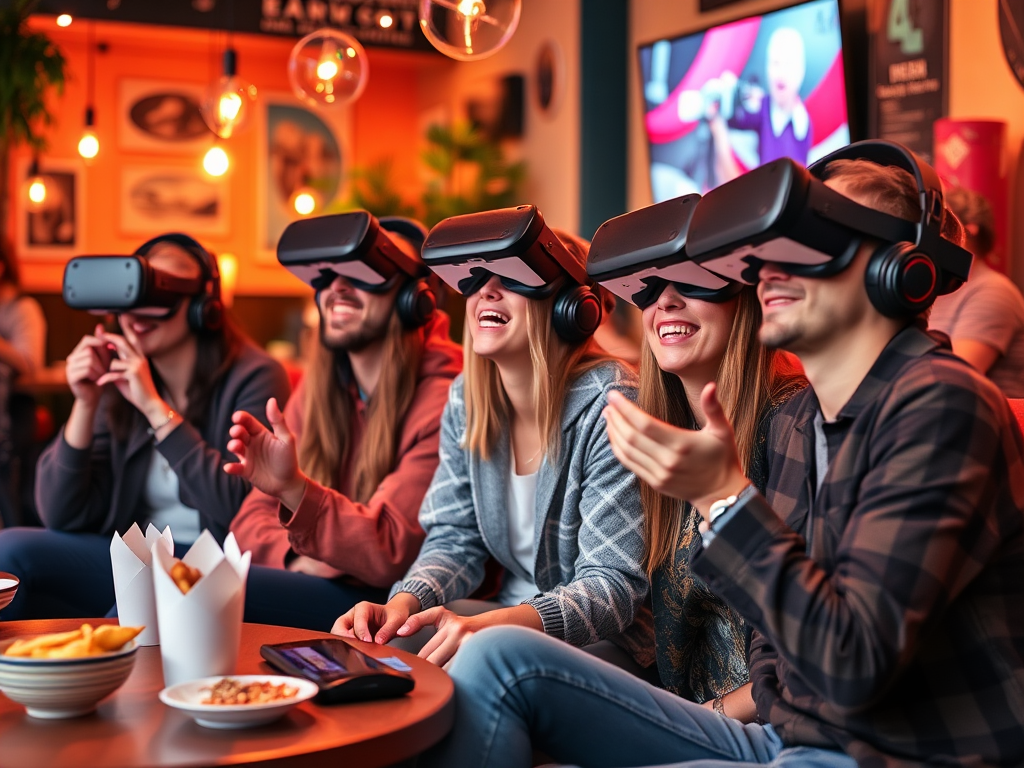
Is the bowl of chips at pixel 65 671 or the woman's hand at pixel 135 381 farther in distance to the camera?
the woman's hand at pixel 135 381

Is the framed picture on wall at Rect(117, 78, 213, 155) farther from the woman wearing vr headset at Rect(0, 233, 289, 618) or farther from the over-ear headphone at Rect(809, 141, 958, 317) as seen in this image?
the over-ear headphone at Rect(809, 141, 958, 317)

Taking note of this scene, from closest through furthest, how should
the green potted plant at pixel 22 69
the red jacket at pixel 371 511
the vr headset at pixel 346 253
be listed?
the red jacket at pixel 371 511, the vr headset at pixel 346 253, the green potted plant at pixel 22 69

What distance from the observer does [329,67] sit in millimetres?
4012

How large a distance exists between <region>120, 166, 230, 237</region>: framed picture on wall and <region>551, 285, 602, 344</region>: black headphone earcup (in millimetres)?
6818

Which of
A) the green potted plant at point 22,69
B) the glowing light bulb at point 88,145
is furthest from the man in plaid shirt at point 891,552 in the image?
the glowing light bulb at point 88,145

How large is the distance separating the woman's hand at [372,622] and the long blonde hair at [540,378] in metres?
0.39

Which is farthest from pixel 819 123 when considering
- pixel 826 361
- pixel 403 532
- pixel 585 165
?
pixel 826 361

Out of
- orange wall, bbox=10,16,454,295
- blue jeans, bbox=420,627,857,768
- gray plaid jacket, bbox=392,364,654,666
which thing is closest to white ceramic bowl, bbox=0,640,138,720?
blue jeans, bbox=420,627,857,768

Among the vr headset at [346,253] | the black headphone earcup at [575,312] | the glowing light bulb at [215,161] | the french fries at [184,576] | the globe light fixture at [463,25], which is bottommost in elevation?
the french fries at [184,576]

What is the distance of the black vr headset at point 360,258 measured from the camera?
92.5 inches

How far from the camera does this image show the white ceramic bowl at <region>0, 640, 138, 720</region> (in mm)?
1205

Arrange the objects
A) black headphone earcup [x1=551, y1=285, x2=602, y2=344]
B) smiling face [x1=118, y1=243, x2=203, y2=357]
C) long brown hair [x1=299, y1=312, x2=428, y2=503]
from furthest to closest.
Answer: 1. smiling face [x1=118, y1=243, x2=203, y2=357]
2. long brown hair [x1=299, y1=312, x2=428, y2=503]
3. black headphone earcup [x1=551, y1=285, x2=602, y2=344]

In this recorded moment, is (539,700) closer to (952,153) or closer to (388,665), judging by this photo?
(388,665)

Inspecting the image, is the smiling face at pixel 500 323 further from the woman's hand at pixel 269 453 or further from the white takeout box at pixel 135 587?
the white takeout box at pixel 135 587
